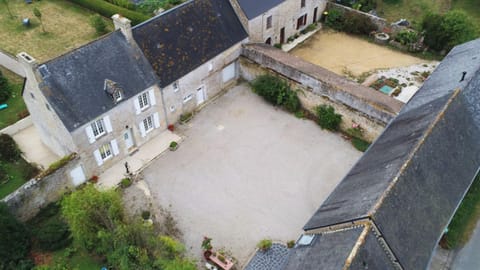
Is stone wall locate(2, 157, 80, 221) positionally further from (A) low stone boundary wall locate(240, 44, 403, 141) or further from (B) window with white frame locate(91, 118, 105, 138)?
(A) low stone boundary wall locate(240, 44, 403, 141)

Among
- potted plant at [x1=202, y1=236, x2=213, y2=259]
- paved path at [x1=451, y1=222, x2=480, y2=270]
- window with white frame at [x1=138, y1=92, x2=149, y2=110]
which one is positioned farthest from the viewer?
window with white frame at [x1=138, y1=92, x2=149, y2=110]


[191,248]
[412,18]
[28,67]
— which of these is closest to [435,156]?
[191,248]

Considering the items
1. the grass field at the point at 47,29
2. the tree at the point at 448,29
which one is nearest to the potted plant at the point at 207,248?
the grass field at the point at 47,29

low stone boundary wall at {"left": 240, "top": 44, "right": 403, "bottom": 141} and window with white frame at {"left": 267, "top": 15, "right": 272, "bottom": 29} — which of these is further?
window with white frame at {"left": 267, "top": 15, "right": 272, "bottom": 29}

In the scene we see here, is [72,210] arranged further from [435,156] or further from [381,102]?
[381,102]

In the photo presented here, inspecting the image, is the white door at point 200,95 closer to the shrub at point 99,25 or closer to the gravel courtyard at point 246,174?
the gravel courtyard at point 246,174

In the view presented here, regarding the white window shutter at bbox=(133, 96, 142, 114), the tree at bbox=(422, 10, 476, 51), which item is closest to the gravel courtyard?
the white window shutter at bbox=(133, 96, 142, 114)

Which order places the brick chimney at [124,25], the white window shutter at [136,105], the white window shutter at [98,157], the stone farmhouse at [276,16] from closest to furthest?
1. the white window shutter at [98,157]
2. the brick chimney at [124,25]
3. the white window shutter at [136,105]
4. the stone farmhouse at [276,16]
